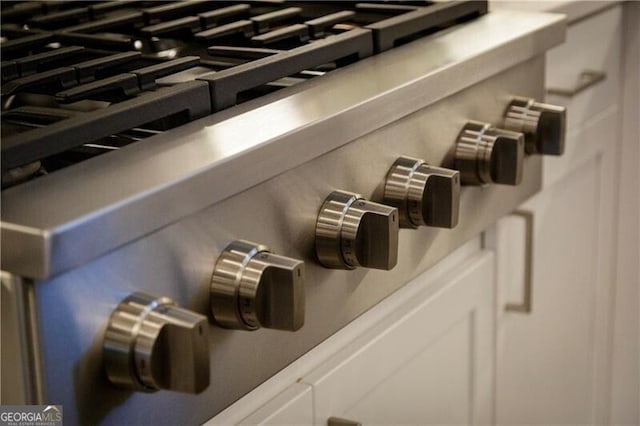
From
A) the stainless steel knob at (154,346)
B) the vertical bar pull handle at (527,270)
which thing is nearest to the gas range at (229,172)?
the stainless steel knob at (154,346)

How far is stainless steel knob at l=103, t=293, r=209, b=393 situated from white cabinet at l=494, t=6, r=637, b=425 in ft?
1.74

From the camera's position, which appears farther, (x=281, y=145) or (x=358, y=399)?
(x=358, y=399)

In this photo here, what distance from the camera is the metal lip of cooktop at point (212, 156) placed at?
50 cm

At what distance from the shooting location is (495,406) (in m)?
1.07

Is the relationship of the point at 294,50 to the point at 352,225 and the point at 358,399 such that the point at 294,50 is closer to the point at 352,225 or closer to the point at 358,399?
the point at 352,225

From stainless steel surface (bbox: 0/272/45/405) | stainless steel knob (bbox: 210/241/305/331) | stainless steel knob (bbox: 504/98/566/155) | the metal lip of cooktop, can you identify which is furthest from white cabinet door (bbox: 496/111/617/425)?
stainless steel surface (bbox: 0/272/45/405)

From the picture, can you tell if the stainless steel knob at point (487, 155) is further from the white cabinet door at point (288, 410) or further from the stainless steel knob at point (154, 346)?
the stainless steel knob at point (154, 346)

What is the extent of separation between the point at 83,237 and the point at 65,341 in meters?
0.06

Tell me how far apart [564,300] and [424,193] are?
22.5 inches

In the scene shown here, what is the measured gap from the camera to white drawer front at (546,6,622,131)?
115 cm

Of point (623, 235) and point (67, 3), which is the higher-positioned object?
point (67, 3)

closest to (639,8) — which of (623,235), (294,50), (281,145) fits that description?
(623,235)

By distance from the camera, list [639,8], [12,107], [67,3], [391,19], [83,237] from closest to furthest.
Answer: [83,237], [12,107], [391,19], [67,3], [639,8]

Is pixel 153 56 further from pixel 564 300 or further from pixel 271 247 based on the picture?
pixel 564 300
